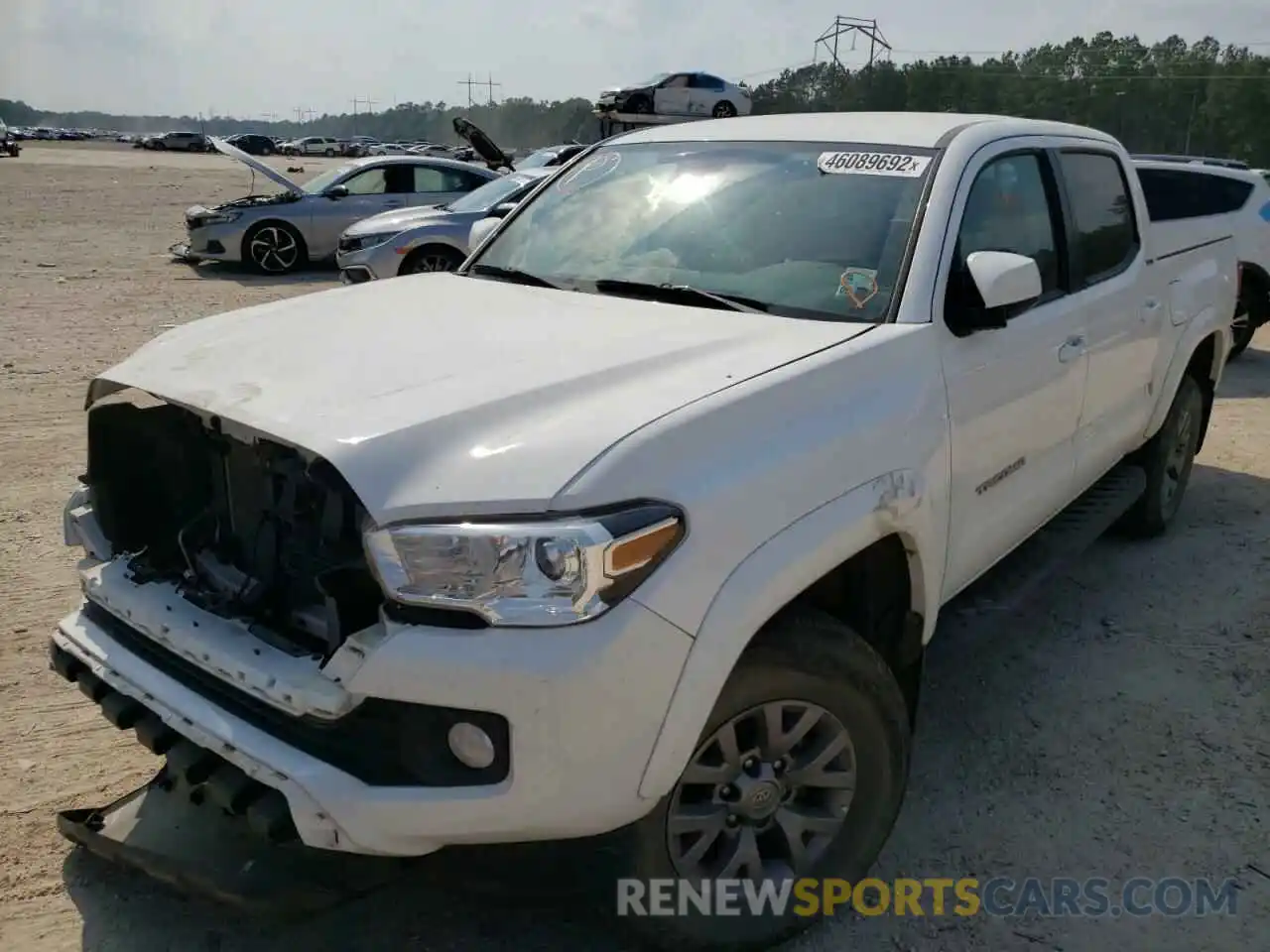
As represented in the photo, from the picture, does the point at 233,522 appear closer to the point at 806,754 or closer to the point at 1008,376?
the point at 806,754

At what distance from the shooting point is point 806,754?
97.6 inches

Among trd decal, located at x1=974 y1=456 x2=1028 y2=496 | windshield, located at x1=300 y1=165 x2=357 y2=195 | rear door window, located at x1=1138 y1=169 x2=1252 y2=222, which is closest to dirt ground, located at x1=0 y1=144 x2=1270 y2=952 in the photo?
trd decal, located at x1=974 y1=456 x2=1028 y2=496

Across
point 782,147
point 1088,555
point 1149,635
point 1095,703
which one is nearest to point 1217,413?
point 1088,555

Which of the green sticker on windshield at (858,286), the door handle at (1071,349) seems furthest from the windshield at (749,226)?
the door handle at (1071,349)

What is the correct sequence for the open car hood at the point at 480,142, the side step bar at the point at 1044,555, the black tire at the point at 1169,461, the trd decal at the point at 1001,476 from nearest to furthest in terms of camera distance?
the trd decal at the point at 1001,476
the side step bar at the point at 1044,555
the black tire at the point at 1169,461
the open car hood at the point at 480,142

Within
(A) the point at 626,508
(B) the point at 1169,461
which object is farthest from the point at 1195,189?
(A) the point at 626,508

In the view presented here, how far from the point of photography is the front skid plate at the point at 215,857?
7.20ft

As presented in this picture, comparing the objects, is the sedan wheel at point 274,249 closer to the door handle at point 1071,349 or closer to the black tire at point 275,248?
the black tire at point 275,248

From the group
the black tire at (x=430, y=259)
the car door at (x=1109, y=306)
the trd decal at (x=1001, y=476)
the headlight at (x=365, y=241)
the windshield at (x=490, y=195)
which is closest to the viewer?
the trd decal at (x=1001, y=476)

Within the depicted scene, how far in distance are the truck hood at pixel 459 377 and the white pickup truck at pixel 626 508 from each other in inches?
0.5

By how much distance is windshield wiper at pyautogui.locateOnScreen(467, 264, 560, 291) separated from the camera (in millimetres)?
3514

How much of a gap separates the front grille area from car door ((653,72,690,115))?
958 inches

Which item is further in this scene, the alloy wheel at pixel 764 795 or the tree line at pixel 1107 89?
the tree line at pixel 1107 89

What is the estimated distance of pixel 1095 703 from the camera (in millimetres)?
3801
